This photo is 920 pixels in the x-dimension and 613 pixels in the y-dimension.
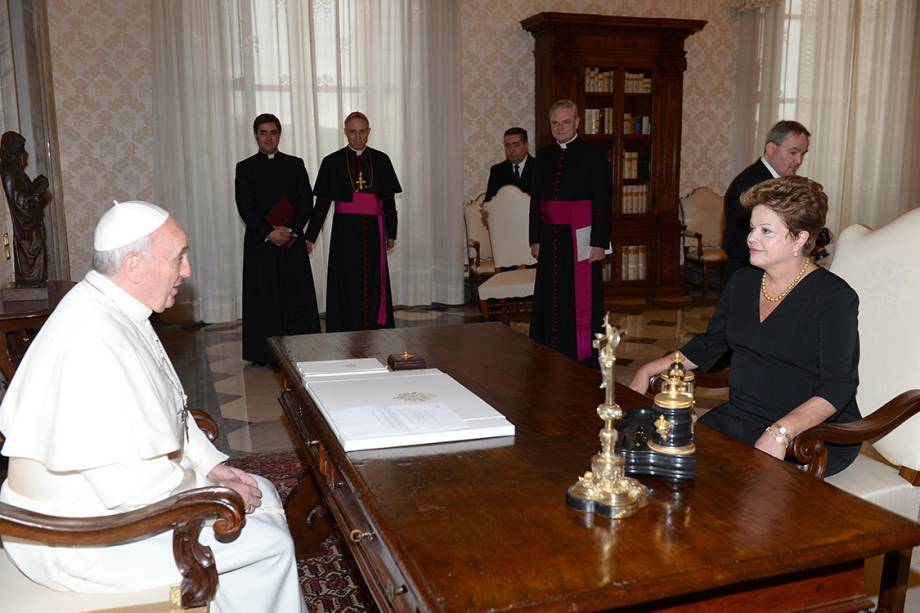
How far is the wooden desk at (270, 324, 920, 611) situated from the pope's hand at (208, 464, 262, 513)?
220 millimetres

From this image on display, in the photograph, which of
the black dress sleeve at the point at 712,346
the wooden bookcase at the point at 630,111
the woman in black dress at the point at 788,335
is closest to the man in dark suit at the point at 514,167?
the wooden bookcase at the point at 630,111

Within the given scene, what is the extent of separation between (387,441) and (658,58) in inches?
294

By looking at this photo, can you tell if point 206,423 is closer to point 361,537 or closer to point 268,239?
point 361,537

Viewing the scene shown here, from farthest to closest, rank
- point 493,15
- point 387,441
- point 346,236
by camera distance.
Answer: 1. point 493,15
2. point 346,236
3. point 387,441

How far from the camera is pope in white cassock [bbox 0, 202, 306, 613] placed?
1.83 meters

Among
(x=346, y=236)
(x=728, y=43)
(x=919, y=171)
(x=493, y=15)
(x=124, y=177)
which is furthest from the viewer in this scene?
(x=919, y=171)

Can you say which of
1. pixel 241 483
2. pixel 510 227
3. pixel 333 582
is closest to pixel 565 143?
pixel 510 227

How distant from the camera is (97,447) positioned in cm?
180

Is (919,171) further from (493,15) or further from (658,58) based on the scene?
(493,15)

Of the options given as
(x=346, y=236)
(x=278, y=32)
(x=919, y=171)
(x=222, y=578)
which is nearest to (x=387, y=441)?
(x=222, y=578)

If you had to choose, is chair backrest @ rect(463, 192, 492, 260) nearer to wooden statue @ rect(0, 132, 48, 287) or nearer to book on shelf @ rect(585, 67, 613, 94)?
book on shelf @ rect(585, 67, 613, 94)

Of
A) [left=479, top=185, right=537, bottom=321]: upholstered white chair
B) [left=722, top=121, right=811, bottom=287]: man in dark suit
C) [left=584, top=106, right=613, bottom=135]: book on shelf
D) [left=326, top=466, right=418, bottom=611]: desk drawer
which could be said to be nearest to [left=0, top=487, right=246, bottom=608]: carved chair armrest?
[left=326, top=466, right=418, bottom=611]: desk drawer

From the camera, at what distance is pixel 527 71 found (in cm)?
864

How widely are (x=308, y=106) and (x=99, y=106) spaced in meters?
1.83
